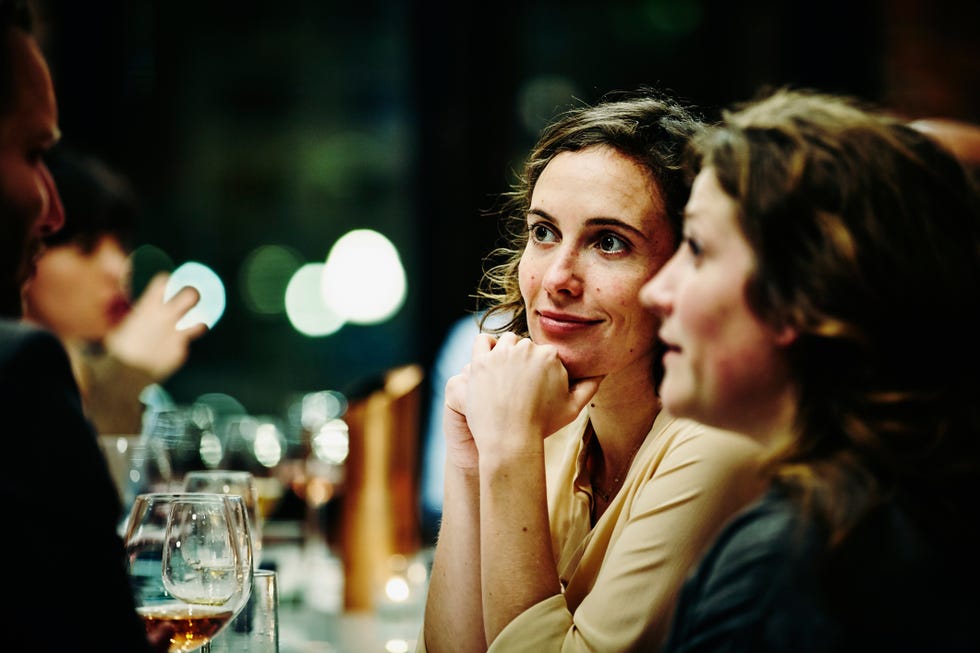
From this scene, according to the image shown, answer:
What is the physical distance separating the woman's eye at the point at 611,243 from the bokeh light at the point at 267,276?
5814mm

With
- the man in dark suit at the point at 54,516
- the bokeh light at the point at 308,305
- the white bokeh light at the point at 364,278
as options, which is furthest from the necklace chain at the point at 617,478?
the bokeh light at the point at 308,305

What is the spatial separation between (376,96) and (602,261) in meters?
5.26

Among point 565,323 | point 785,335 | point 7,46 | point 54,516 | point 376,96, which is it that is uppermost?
point 7,46

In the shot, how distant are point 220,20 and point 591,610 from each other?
20.4ft

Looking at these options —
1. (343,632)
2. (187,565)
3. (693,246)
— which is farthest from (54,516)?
(343,632)

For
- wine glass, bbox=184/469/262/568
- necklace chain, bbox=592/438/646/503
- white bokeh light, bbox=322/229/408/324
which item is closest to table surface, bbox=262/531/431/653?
wine glass, bbox=184/469/262/568

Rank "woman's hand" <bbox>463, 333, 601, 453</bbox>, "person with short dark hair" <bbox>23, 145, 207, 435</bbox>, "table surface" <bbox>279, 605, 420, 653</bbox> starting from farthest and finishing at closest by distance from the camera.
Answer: "person with short dark hair" <bbox>23, 145, 207, 435</bbox> < "table surface" <bbox>279, 605, 420, 653</bbox> < "woman's hand" <bbox>463, 333, 601, 453</bbox>

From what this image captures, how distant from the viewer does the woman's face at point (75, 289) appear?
2898 millimetres

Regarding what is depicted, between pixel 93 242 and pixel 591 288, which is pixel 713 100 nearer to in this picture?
pixel 93 242

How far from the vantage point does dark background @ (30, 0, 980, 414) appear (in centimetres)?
439

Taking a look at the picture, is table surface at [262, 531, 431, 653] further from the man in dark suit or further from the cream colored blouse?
the man in dark suit

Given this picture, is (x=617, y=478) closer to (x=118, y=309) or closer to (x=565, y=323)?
(x=565, y=323)

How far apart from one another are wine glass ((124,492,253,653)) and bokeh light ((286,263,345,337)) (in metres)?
5.84

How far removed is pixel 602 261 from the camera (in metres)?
1.53
